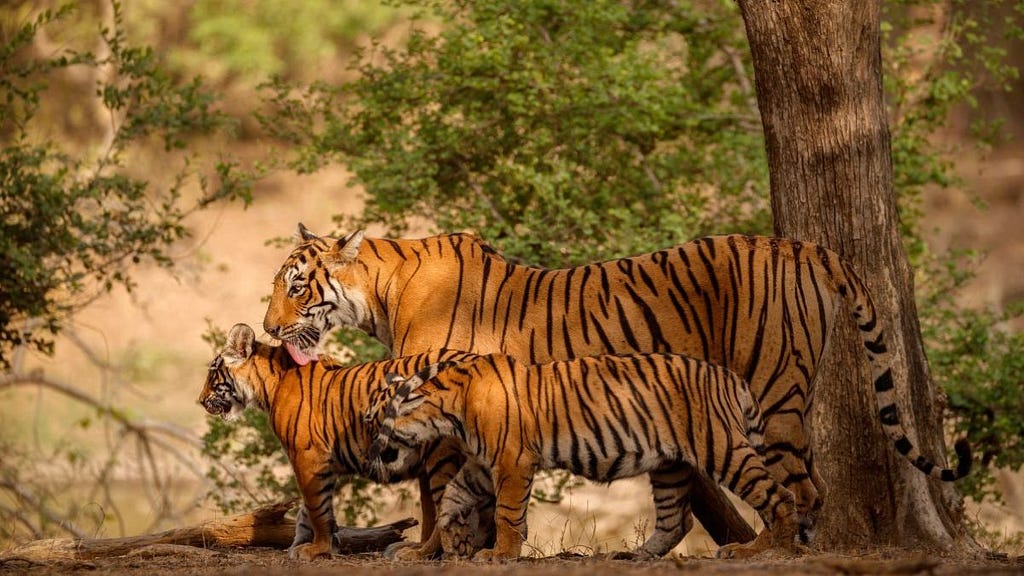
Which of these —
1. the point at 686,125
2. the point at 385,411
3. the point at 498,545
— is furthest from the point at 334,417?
the point at 686,125

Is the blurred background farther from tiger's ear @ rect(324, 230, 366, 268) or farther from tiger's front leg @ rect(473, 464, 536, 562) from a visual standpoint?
tiger's front leg @ rect(473, 464, 536, 562)

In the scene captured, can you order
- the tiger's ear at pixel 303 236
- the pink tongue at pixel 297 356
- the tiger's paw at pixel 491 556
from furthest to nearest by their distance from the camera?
the tiger's ear at pixel 303 236, the pink tongue at pixel 297 356, the tiger's paw at pixel 491 556

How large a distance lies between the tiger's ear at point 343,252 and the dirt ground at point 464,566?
4.60ft

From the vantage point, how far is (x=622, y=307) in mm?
6219

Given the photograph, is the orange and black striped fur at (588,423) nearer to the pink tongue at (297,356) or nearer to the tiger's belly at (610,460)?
the tiger's belly at (610,460)

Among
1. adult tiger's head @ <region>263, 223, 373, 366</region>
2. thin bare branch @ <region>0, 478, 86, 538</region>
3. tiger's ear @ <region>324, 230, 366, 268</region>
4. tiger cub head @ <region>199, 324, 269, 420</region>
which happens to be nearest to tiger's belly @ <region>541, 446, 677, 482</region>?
adult tiger's head @ <region>263, 223, 373, 366</region>

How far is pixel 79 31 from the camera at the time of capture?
17609mm

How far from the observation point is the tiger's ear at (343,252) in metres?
6.49

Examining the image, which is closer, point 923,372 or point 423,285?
point 423,285

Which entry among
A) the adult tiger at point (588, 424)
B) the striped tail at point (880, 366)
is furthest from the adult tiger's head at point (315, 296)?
the striped tail at point (880, 366)

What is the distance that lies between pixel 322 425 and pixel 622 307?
1.48 m

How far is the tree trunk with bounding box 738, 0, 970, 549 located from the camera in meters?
6.77

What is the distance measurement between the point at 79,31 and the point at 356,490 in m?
10.7

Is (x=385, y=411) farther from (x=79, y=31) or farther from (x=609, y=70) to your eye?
(x=79, y=31)
